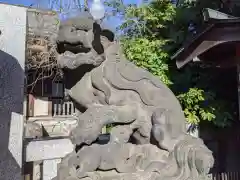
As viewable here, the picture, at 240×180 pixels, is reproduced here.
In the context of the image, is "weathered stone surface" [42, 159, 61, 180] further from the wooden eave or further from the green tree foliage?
the green tree foliage

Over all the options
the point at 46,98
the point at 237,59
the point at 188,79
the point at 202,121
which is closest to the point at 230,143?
the point at 202,121

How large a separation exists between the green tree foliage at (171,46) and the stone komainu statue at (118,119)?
266 cm

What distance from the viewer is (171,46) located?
4508 mm

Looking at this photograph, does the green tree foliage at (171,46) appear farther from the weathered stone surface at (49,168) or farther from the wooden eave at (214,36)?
the weathered stone surface at (49,168)

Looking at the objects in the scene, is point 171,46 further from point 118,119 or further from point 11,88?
point 118,119

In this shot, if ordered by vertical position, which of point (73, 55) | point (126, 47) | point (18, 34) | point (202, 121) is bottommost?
point (202, 121)

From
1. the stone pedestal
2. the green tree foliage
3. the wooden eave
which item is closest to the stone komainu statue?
the stone pedestal

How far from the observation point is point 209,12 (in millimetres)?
2594

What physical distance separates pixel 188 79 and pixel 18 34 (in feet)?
10.1

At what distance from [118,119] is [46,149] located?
0.85m

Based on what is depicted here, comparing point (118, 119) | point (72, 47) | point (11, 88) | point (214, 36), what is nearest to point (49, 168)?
point (11, 88)

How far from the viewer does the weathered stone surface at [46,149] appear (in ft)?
6.60

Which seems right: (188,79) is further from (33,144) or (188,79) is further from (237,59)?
(33,144)

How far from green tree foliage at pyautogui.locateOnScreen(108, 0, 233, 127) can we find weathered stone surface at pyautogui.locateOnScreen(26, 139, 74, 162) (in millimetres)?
2457
